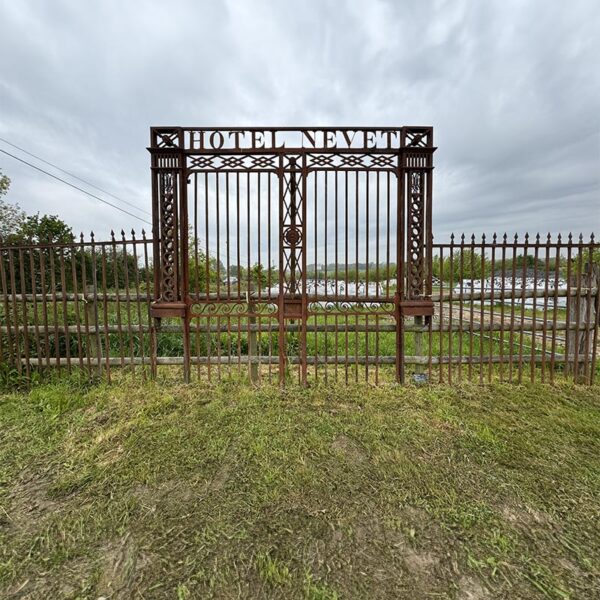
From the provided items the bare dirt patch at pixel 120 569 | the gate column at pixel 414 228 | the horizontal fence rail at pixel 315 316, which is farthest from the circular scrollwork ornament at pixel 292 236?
the bare dirt patch at pixel 120 569

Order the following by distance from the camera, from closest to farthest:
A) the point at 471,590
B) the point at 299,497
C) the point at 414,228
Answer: the point at 471,590 < the point at 299,497 < the point at 414,228

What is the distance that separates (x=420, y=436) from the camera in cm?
260

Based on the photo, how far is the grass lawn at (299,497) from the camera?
1.45m

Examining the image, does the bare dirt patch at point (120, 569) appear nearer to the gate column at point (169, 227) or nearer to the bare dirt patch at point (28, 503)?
the bare dirt patch at point (28, 503)

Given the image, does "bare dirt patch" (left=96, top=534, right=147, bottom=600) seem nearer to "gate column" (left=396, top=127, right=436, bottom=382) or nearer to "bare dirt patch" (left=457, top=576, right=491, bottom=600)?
"bare dirt patch" (left=457, top=576, right=491, bottom=600)

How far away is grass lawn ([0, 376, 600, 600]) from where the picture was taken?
145 cm

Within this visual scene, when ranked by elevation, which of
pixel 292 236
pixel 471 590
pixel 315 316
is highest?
pixel 292 236

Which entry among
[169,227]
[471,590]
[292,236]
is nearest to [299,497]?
[471,590]

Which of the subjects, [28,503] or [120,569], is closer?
[120,569]

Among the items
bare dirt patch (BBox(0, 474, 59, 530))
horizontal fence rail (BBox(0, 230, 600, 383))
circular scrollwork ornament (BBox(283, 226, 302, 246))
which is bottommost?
bare dirt patch (BBox(0, 474, 59, 530))

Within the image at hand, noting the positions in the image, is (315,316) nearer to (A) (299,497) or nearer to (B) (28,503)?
(A) (299,497)

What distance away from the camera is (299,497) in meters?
1.94

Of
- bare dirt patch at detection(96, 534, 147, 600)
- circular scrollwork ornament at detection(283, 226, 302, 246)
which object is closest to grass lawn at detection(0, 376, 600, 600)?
bare dirt patch at detection(96, 534, 147, 600)

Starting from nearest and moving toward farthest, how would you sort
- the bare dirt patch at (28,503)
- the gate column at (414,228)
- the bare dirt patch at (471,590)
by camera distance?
the bare dirt patch at (471,590), the bare dirt patch at (28,503), the gate column at (414,228)
